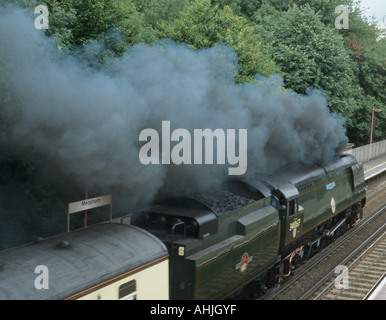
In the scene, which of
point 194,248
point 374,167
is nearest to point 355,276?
point 194,248

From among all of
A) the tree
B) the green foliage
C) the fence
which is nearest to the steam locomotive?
the green foliage

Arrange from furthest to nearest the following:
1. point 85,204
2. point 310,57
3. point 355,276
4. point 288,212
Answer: point 310,57 → point 355,276 → point 288,212 → point 85,204

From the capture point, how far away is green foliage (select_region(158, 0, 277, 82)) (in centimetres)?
1633

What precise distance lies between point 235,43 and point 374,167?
1894 cm

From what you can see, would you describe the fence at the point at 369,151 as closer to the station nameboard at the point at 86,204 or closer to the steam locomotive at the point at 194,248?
the steam locomotive at the point at 194,248

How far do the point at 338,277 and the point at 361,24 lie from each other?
26.9 meters

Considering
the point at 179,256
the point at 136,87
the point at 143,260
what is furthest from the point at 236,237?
the point at 136,87

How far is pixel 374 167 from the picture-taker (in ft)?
104

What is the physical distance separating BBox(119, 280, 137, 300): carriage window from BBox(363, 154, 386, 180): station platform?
76.3 feet

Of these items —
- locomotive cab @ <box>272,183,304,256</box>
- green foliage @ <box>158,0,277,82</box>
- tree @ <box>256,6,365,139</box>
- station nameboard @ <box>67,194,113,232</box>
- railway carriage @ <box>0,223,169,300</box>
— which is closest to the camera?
railway carriage @ <box>0,223,169,300</box>

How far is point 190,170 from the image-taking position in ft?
33.1

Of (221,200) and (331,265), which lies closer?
(221,200)

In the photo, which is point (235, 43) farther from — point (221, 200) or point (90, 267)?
point (90, 267)

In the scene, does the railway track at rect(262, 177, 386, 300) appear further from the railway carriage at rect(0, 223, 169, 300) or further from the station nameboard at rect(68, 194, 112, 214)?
the railway carriage at rect(0, 223, 169, 300)
